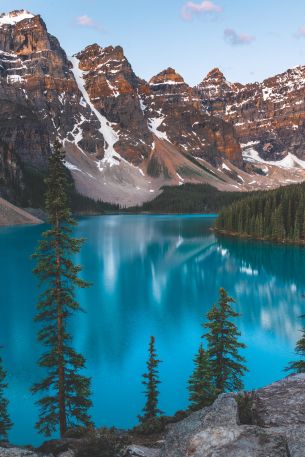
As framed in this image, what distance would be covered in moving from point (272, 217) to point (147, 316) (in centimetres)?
7086

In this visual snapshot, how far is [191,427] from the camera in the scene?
966 centimetres

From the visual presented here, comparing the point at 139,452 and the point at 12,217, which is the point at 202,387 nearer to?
the point at 139,452

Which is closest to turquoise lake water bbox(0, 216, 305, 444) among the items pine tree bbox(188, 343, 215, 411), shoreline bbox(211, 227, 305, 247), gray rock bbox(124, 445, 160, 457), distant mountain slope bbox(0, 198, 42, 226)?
pine tree bbox(188, 343, 215, 411)

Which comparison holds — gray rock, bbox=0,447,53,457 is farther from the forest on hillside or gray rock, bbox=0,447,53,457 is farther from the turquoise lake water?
the forest on hillside

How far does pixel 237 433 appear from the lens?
8516 mm

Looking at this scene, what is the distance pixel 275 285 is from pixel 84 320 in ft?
103

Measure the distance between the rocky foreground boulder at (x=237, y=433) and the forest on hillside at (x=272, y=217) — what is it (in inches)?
3634

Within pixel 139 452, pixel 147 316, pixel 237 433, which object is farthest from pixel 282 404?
pixel 147 316

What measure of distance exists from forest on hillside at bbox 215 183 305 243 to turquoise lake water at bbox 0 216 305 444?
11.3m

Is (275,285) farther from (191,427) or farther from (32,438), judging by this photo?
(191,427)

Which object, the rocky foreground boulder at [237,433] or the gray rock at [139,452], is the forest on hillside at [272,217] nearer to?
the rocky foreground boulder at [237,433]

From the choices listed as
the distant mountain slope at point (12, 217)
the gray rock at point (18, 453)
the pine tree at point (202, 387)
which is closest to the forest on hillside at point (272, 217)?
the distant mountain slope at point (12, 217)

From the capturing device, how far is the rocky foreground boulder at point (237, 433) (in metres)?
8.03

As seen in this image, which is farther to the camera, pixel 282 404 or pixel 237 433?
pixel 282 404
